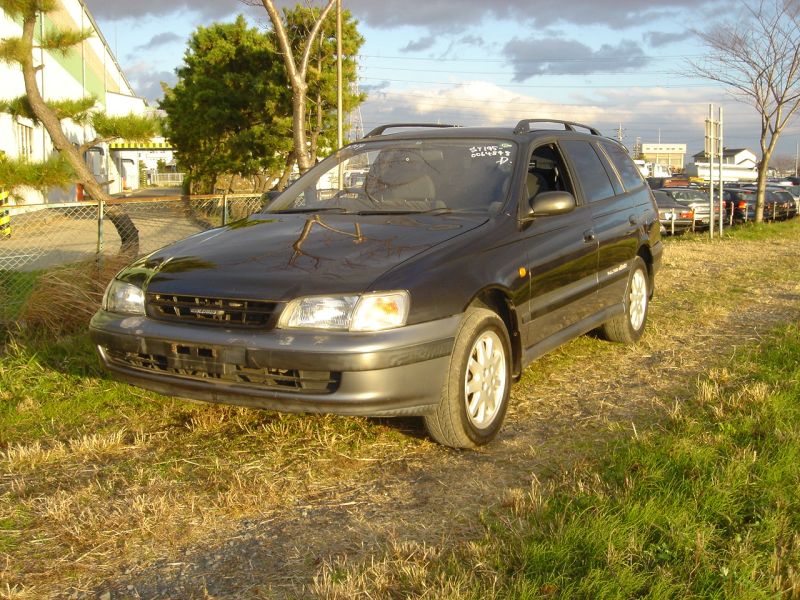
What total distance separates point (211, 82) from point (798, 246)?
18289 mm

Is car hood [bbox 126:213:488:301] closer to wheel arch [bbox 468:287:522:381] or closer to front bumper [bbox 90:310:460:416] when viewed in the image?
front bumper [bbox 90:310:460:416]

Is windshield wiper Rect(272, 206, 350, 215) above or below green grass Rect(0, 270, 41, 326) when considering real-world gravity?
above

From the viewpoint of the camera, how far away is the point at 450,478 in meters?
3.81

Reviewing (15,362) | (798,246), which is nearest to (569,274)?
(15,362)

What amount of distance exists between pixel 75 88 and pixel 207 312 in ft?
122

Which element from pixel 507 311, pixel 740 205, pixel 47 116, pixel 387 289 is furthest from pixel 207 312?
pixel 740 205

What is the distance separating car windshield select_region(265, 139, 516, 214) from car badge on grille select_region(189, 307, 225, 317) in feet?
4.39

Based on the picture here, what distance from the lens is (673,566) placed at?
2775mm

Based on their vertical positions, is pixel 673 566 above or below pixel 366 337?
below

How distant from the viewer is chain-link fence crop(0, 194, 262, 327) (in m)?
7.32

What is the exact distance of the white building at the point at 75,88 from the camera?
2166 centimetres

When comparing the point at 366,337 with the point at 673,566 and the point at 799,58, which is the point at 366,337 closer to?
the point at 673,566

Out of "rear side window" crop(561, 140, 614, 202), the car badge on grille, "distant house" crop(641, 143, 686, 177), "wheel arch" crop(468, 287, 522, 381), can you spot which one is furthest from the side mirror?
"distant house" crop(641, 143, 686, 177)

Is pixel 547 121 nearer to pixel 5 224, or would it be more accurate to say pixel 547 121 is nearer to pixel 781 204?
pixel 5 224
